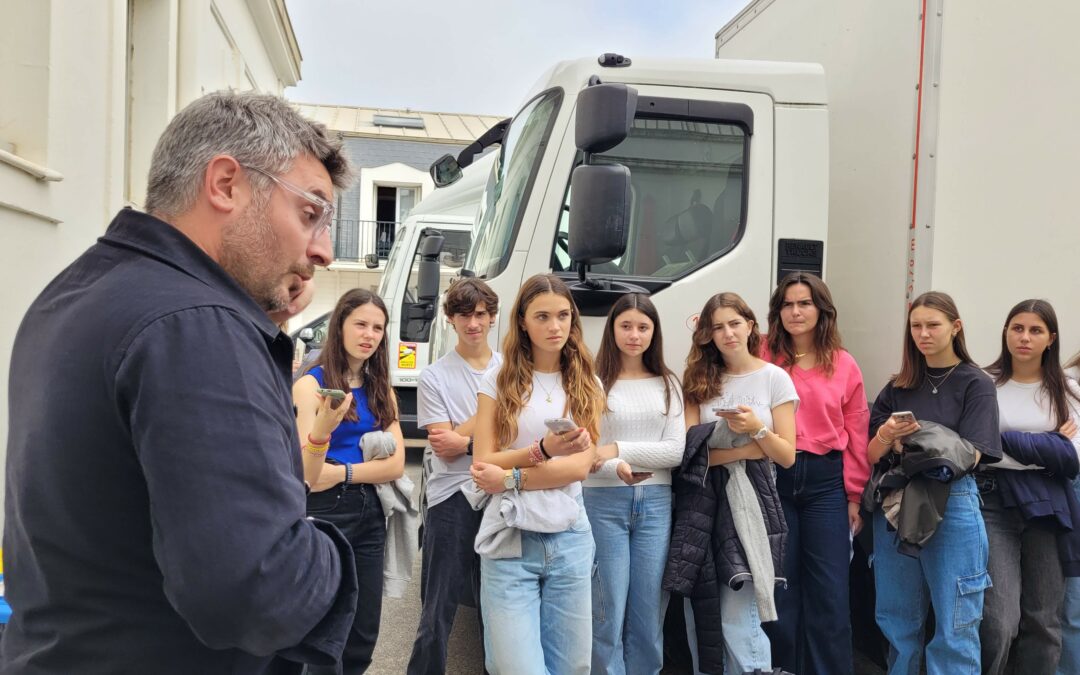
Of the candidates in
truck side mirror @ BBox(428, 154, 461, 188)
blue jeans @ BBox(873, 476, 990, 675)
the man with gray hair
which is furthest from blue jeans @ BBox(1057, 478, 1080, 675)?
truck side mirror @ BBox(428, 154, 461, 188)

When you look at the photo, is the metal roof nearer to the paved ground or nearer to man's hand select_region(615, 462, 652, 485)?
the paved ground

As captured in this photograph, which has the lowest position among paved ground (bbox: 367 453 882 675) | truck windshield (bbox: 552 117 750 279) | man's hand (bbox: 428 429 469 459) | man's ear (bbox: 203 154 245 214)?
paved ground (bbox: 367 453 882 675)

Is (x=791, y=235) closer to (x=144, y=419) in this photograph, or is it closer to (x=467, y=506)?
(x=467, y=506)

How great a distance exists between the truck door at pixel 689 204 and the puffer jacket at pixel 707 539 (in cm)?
62

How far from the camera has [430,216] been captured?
9227mm

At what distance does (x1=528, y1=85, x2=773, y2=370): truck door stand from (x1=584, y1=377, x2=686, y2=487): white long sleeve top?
0.41m

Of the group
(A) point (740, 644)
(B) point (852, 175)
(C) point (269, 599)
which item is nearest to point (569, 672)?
(A) point (740, 644)

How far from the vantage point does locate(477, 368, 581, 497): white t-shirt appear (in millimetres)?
3049

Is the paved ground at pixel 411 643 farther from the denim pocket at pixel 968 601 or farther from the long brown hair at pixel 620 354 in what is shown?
the long brown hair at pixel 620 354

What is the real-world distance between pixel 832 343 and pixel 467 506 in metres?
1.79

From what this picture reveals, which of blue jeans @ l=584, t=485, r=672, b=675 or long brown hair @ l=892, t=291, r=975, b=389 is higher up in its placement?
long brown hair @ l=892, t=291, r=975, b=389

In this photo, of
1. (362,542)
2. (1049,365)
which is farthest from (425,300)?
(1049,365)

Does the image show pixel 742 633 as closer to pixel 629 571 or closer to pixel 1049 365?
pixel 629 571

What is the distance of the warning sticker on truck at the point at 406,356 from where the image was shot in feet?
29.8
